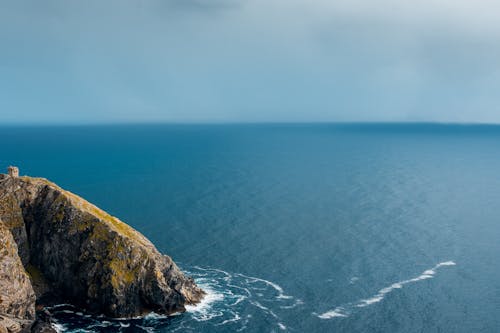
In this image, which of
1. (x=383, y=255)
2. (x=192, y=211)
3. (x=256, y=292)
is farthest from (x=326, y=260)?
(x=192, y=211)

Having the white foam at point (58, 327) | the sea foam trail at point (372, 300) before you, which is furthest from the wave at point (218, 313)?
the sea foam trail at point (372, 300)

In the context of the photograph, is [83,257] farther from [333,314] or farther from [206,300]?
[333,314]

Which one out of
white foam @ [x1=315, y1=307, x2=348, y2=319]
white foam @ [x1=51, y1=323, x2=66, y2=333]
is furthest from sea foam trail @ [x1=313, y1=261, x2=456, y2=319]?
white foam @ [x1=51, y1=323, x2=66, y2=333]

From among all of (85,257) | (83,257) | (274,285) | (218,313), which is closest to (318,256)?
(274,285)

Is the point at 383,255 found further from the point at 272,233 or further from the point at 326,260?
the point at 272,233

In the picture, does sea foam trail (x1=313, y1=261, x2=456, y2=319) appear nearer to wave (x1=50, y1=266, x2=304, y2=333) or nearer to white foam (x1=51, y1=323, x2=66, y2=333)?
wave (x1=50, y1=266, x2=304, y2=333)

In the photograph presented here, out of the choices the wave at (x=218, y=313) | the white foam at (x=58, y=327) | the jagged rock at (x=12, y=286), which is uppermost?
the jagged rock at (x=12, y=286)

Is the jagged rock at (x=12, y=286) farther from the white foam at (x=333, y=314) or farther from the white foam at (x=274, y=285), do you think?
the white foam at (x=333, y=314)

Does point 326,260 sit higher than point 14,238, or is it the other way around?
point 14,238
